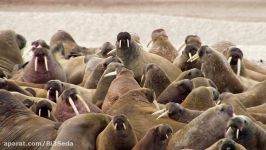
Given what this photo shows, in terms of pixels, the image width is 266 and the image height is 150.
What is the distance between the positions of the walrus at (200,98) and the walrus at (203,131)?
2.76ft

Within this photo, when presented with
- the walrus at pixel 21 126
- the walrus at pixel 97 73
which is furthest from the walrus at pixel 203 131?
the walrus at pixel 97 73

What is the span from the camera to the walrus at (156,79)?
8.59 m

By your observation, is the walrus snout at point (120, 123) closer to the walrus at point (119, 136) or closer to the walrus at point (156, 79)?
the walrus at point (119, 136)

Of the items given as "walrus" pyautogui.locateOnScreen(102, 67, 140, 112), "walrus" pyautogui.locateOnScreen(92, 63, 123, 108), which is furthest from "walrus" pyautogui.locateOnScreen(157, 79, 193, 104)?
"walrus" pyautogui.locateOnScreen(92, 63, 123, 108)

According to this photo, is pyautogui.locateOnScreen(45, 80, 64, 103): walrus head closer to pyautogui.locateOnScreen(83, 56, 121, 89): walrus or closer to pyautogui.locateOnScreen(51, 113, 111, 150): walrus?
pyautogui.locateOnScreen(83, 56, 121, 89): walrus

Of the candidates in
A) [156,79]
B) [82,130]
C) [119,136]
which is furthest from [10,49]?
[119,136]

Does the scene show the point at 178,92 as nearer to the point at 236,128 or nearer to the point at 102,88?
the point at 102,88

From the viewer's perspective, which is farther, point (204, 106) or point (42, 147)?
point (204, 106)

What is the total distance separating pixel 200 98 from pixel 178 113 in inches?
19.1

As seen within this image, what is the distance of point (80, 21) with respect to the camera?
17.8 meters

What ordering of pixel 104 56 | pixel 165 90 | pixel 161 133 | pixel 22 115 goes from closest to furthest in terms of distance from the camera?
pixel 161 133 < pixel 22 115 < pixel 165 90 < pixel 104 56

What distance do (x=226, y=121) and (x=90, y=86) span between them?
9.46 ft

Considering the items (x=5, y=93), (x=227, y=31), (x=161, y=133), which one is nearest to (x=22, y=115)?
(x=5, y=93)

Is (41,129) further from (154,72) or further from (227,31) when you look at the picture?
(227,31)
